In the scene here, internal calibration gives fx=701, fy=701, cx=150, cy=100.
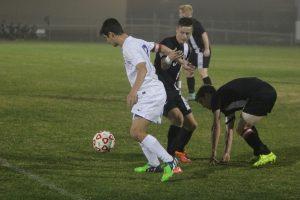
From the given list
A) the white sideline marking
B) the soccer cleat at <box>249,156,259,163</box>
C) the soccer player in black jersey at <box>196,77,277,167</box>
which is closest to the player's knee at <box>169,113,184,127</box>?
the soccer player in black jersey at <box>196,77,277,167</box>

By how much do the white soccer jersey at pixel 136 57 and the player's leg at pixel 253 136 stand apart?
1.72m

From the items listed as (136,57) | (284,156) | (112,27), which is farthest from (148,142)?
(284,156)

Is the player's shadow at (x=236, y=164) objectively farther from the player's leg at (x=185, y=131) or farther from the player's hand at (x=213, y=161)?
the player's leg at (x=185, y=131)

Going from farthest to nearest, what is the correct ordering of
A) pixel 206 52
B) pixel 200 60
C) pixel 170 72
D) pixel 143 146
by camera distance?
pixel 200 60 → pixel 206 52 → pixel 170 72 → pixel 143 146

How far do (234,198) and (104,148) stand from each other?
2.82 m

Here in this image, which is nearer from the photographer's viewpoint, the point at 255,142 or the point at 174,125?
the point at 255,142

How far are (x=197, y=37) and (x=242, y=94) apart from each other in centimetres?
743

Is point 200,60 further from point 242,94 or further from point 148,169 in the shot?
point 148,169

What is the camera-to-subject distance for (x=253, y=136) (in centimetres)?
960

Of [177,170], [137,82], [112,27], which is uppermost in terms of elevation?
[112,27]

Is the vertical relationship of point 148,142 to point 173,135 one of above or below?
above

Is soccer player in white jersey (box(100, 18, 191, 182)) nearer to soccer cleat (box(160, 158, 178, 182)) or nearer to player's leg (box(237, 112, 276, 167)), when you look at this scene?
soccer cleat (box(160, 158, 178, 182))

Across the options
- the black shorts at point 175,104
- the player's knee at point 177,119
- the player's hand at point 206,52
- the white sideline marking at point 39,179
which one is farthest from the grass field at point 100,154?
the player's hand at point 206,52

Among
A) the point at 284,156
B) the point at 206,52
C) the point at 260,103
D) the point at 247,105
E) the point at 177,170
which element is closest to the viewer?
the point at 177,170
